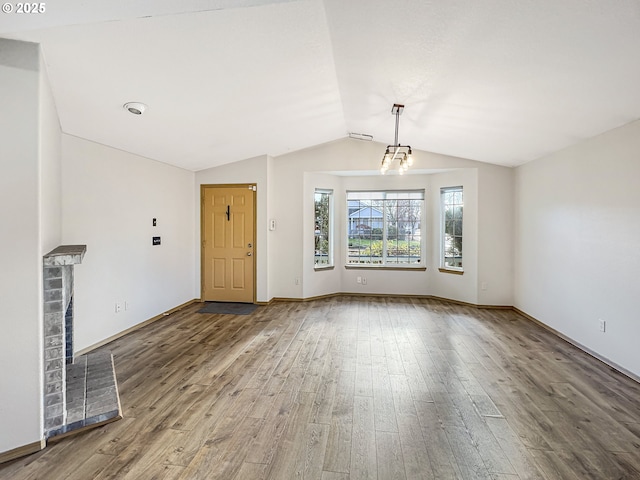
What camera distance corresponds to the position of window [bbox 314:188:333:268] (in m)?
6.08

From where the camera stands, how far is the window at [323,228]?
608cm

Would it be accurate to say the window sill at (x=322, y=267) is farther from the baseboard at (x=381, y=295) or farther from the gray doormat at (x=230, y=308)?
the gray doormat at (x=230, y=308)

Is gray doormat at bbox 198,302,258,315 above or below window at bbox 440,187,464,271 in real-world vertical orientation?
below

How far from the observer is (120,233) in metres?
3.98

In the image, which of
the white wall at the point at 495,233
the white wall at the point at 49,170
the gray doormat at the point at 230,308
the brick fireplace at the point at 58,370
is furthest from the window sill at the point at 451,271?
the white wall at the point at 49,170

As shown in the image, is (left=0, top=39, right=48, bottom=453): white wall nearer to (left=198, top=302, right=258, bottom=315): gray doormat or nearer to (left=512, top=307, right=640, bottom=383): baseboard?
(left=198, top=302, right=258, bottom=315): gray doormat

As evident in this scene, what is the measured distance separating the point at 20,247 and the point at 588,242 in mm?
4937

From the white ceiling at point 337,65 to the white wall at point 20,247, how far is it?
0.29 m

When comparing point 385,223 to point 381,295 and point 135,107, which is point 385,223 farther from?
point 135,107

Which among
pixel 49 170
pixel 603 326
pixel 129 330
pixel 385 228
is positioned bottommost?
pixel 129 330

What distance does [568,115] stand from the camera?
303 centimetres

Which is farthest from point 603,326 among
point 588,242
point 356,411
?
point 356,411

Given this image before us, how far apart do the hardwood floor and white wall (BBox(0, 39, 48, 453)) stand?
308mm

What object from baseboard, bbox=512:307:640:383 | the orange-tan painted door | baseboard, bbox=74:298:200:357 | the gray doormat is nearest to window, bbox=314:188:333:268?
the orange-tan painted door
